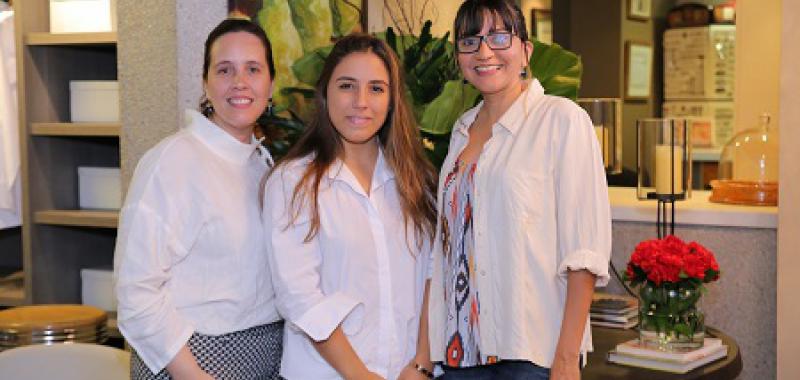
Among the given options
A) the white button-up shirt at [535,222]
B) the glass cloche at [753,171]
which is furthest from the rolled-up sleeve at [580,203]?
the glass cloche at [753,171]

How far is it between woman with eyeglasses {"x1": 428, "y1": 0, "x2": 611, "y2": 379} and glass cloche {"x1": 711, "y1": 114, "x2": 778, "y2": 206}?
1813mm

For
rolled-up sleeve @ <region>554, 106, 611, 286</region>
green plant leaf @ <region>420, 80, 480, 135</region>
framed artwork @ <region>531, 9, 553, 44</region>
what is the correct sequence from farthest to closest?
framed artwork @ <region>531, 9, 553, 44</region> < green plant leaf @ <region>420, 80, 480, 135</region> < rolled-up sleeve @ <region>554, 106, 611, 286</region>

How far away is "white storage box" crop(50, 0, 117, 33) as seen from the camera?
Answer: 12.4 ft

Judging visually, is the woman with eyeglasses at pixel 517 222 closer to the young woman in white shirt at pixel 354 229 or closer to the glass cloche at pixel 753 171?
the young woman in white shirt at pixel 354 229

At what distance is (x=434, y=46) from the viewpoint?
329 cm

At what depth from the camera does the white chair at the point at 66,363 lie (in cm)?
243

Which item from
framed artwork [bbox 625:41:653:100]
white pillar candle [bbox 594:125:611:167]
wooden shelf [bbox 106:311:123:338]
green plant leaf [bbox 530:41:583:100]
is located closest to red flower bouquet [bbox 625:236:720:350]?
Answer: green plant leaf [bbox 530:41:583:100]

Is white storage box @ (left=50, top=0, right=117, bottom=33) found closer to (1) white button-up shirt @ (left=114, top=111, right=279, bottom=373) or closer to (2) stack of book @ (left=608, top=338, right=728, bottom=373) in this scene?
(1) white button-up shirt @ (left=114, top=111, right=279, bottom=373)

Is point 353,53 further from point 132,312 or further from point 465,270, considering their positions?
point 132,312

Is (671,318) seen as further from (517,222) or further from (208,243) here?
(208,243)

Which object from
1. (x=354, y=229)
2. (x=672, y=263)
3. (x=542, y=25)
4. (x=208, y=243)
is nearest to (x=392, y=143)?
(x=354, y=229)

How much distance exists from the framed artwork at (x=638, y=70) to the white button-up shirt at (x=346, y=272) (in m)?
6.76

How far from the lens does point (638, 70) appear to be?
354 inches

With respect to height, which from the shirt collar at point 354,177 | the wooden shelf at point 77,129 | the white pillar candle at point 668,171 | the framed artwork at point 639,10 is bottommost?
the white pillar candle at point 668,171
